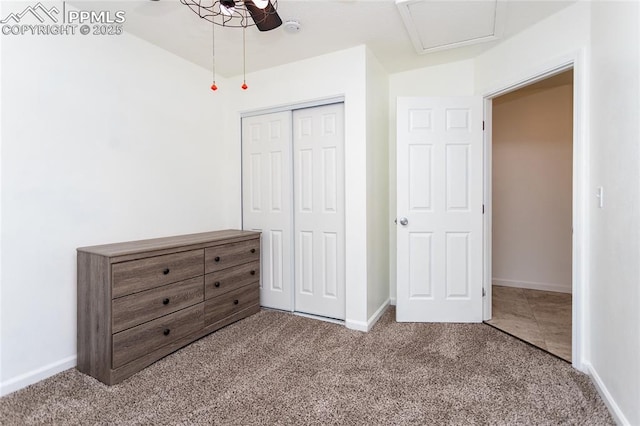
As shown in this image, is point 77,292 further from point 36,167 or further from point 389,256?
point 389,256

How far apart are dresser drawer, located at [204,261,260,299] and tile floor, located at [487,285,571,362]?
221cm

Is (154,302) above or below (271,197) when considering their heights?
below

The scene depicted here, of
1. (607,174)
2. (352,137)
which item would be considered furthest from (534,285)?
(352,137)

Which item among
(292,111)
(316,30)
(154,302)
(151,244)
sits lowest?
(154,302)

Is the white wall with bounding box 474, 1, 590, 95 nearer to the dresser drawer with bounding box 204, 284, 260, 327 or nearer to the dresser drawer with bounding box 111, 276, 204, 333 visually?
the dresser drawer with bounding box 204, 284, 260, 327

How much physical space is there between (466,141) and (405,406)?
7.18 feet

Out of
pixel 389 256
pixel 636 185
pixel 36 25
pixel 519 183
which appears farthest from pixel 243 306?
pixel 519 183

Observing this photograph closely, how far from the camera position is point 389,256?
340 centimetres

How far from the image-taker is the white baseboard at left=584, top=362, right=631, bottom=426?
4.92 feet

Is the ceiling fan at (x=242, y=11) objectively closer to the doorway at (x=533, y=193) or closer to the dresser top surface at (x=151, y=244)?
the dresser top surface at (x=151, y=244)

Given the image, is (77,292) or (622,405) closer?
(622,405)

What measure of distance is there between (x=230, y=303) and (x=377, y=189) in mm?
1698

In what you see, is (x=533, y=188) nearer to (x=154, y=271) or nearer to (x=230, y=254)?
(x=230, y=254)

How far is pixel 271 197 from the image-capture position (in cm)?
323
